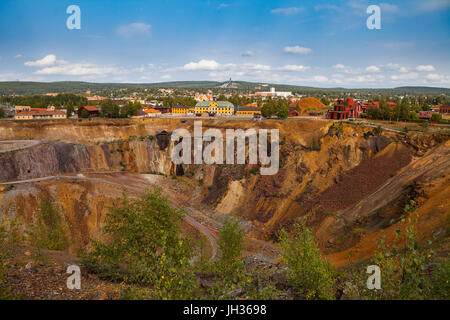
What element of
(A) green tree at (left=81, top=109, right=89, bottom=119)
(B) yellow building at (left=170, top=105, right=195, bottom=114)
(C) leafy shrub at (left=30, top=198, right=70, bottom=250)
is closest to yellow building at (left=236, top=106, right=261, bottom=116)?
(B) yellow building at (left=170, top=105, right=195, bottom=114)

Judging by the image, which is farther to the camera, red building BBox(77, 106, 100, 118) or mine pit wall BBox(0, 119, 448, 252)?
red building BBox(77, 106, 100, 118)

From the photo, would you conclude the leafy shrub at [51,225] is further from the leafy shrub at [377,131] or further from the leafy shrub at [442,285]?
the leafy shrub at [377,131]

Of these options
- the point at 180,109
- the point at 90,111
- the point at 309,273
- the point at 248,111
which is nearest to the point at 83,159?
the point at 90,111

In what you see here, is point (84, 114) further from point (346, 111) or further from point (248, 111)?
point (346, 111)

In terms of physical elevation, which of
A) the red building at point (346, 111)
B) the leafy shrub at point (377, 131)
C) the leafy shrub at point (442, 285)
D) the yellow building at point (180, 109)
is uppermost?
the yellow building at point (180, 109)

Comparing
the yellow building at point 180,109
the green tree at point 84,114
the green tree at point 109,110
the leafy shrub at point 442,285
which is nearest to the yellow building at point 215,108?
the yellow building at point 180,109

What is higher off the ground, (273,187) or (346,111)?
(346,111)

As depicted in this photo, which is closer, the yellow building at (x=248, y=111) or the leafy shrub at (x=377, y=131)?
the leafy shrub at (x=377, y=131)

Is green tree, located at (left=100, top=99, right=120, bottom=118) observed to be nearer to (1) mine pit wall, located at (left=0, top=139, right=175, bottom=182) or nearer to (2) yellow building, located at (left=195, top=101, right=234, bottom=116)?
(1) mine pit wall, located at (left=0, top=139, right=175, bottom=182)

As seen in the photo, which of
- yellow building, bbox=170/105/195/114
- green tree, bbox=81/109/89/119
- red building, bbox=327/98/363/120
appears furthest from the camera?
yellow building, bbox=170/105/195/114
